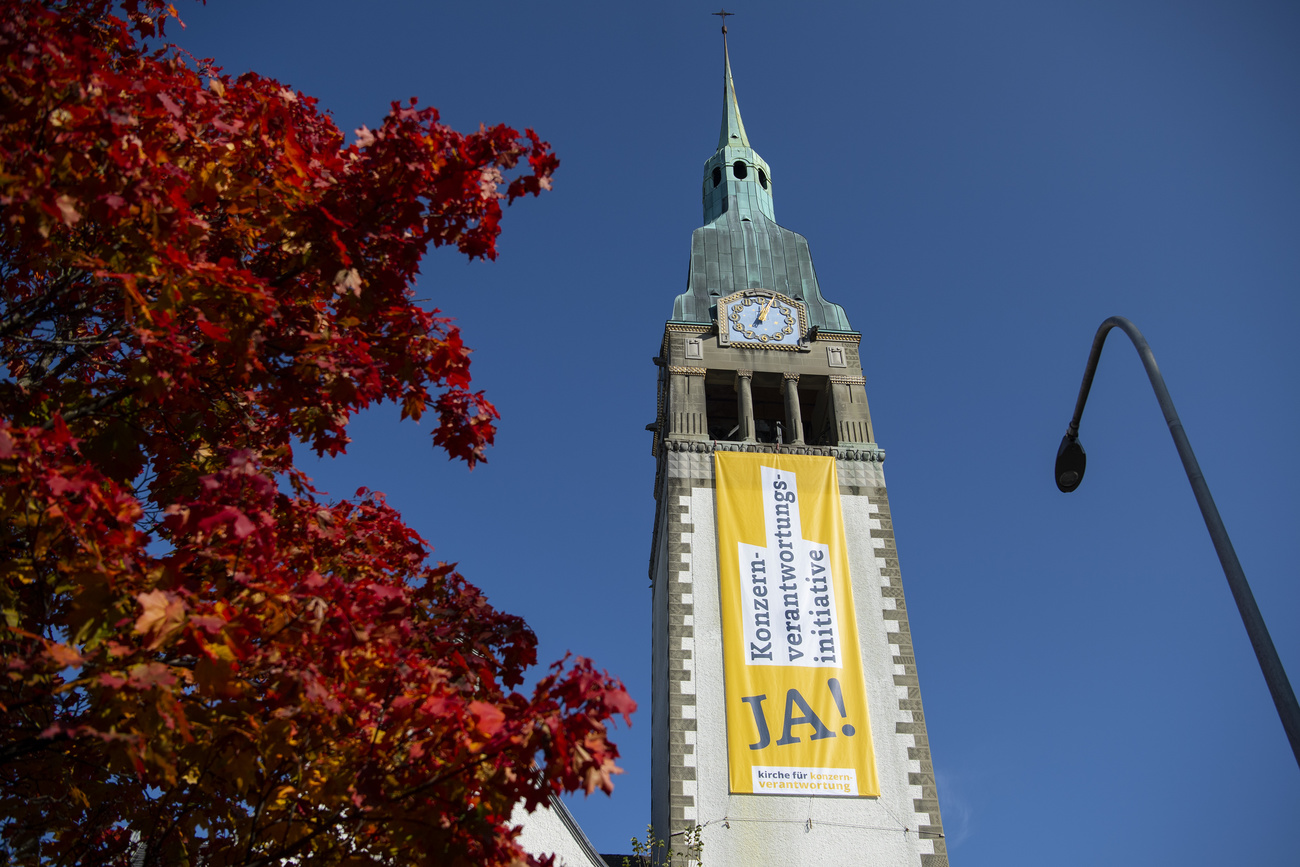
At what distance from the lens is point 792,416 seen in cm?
2483

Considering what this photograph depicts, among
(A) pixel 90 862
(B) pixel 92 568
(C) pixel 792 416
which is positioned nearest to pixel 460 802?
(B) pixel 92 568

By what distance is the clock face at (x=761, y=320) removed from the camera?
1037 inches

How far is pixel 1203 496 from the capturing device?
320 inches

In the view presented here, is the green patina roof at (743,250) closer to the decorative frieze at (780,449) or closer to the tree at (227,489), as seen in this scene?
the decorative frieze at (780,449)

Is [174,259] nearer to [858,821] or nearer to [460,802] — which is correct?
[460,802]

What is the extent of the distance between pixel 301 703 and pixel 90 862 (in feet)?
8.40

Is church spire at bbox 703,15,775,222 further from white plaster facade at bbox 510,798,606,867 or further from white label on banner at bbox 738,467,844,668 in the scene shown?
white plaster facade at bbox 510,798,606,867

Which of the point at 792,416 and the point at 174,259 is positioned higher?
the point at 792,416

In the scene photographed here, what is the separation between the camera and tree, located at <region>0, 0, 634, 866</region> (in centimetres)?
494

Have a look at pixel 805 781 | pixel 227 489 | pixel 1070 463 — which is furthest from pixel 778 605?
pixel 227 489

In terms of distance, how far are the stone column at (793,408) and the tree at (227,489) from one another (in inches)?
699

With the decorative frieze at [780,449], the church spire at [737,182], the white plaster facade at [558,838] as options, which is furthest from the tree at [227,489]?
the church spire at [737,182]

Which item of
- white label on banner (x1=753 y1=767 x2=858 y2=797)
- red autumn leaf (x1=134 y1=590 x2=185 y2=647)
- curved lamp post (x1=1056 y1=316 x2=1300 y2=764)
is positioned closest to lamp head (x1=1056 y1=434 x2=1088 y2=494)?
curved lamp post (x1=1056 y1=316 x2=1300 y2=764)

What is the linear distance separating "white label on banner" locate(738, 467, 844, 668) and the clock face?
5587 mm
